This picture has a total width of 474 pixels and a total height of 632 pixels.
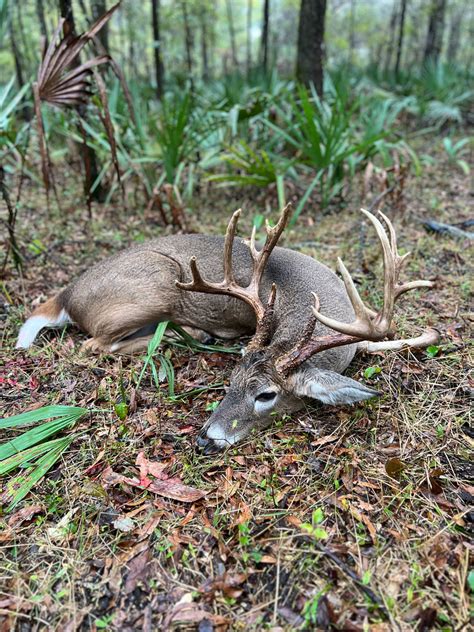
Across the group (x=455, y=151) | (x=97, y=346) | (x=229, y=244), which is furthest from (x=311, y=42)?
(x=97, y=346)

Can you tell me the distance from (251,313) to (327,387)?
3.65 ft

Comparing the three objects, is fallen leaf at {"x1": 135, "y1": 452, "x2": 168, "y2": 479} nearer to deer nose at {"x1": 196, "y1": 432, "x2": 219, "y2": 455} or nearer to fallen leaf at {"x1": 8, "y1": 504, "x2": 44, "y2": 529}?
deer nose at {"x1": 196, "y1": 432, "x2": 219, "y2": 455}

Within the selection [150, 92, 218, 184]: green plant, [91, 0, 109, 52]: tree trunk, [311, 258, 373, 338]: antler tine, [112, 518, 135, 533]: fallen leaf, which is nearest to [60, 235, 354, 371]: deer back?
[311, 258, 373, 338]: antler tine

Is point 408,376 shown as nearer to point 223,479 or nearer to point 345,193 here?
point 223,479

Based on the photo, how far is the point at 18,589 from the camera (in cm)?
199

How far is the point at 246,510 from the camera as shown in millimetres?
2295

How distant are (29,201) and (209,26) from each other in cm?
1403

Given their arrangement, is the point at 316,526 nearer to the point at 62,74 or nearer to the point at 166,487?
the point at 166,487

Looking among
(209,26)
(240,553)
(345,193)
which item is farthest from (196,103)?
(209,26)

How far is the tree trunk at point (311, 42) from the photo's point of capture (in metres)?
7.33

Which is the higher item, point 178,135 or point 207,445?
point 178,135

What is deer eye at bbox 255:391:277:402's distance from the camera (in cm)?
280

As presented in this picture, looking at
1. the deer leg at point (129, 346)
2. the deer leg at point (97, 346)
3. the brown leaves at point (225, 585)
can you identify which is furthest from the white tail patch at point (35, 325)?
the brown leaves at point (225, 585)

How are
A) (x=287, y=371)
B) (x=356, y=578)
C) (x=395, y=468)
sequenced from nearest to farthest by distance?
(x=356, y=578) < (x=395, y=468) < (x=287, y=371)
